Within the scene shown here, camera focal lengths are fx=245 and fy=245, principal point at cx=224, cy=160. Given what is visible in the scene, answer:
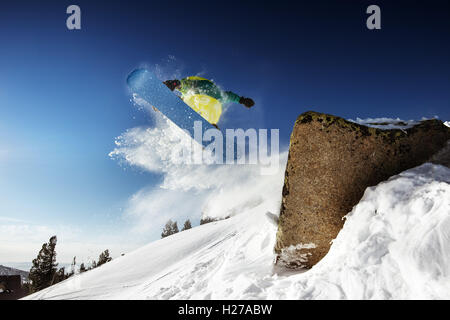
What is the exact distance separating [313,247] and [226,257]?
73.3 inches

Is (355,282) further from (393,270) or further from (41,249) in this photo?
(41,249)

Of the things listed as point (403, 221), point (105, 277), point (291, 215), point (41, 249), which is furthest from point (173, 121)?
point (41, 249)

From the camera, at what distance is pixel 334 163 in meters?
3.10

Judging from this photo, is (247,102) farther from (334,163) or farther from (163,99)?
(334,163)

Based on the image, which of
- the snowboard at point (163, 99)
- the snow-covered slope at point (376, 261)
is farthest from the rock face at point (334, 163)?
the snowboard at point (163, 99)

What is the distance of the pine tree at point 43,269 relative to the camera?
78.8 feet

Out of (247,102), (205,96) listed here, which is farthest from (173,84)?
(247,102)

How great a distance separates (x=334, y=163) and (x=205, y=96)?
492cm

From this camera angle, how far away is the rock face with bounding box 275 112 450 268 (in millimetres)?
3062

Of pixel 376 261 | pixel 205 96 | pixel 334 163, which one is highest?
pixel 205 96

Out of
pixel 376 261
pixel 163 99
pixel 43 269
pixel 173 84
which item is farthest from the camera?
pixel 43 269

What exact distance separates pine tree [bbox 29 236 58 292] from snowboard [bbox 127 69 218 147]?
994 inches

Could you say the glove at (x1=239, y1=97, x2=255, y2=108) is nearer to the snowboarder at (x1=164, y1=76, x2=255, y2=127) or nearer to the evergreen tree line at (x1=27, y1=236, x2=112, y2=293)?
the snowboarder at (x1=164, y1=76, x2=255, y2=127)
